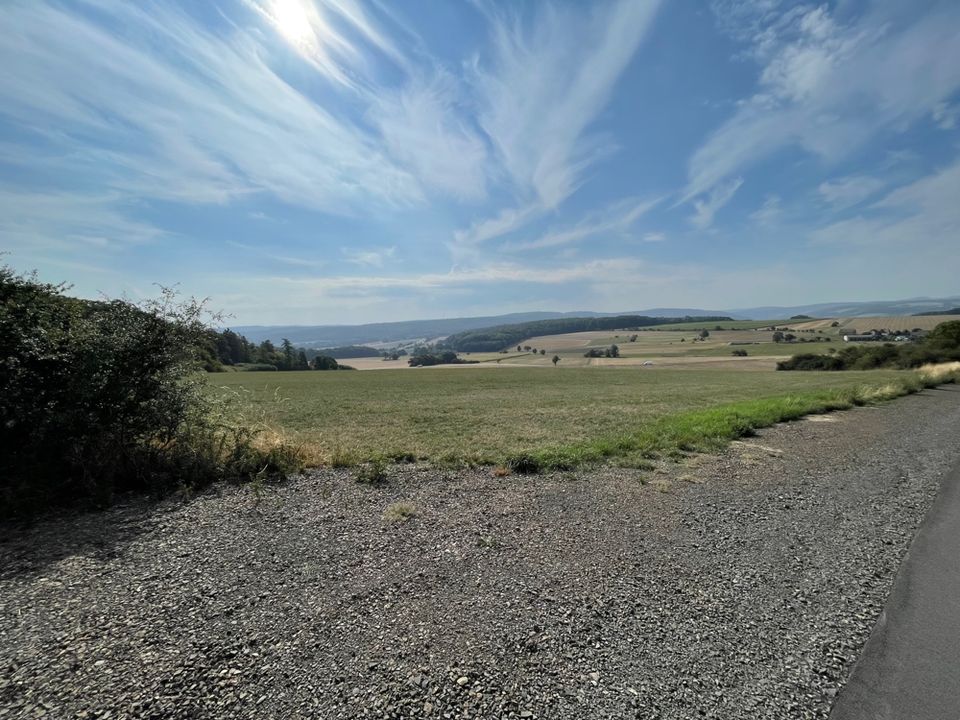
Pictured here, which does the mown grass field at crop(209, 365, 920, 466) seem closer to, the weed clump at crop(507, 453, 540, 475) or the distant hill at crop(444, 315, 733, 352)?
the weed clump at crop(507, 453, 540, 475)

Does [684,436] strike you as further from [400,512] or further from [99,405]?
[99,405]

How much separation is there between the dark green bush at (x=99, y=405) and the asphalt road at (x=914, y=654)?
8346 mm

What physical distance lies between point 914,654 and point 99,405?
10274 mm

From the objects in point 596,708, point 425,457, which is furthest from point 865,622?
point 425,457

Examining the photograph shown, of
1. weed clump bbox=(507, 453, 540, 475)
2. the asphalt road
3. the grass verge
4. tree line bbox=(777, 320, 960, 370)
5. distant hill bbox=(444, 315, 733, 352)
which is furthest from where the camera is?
distant hill bbox=(444, 315, 733, 352)

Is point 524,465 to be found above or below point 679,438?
above

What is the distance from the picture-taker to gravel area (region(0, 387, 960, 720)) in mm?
3061

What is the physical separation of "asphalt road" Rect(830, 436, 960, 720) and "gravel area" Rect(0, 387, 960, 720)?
0.14 metres

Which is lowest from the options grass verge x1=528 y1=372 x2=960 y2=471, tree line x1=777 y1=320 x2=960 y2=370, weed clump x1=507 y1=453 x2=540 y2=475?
tree line x1=777 y1=320 x2=960 y2=370

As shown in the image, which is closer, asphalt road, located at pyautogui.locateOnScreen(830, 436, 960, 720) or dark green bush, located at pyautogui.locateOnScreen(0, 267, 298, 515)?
asphalt road, located at pyautogui.locateOnScreen(830, 436, 960, 720)

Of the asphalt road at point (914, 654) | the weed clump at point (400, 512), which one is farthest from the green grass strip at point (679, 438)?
the asphalt road at point (914, 654)

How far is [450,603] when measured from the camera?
4168 millimetres

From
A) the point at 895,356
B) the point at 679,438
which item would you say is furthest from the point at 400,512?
the point at 895,356

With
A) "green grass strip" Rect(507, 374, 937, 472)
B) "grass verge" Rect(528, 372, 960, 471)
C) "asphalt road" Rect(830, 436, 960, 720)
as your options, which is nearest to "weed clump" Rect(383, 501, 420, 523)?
"green grass strip" Rect(507, 374, 937, 472)
